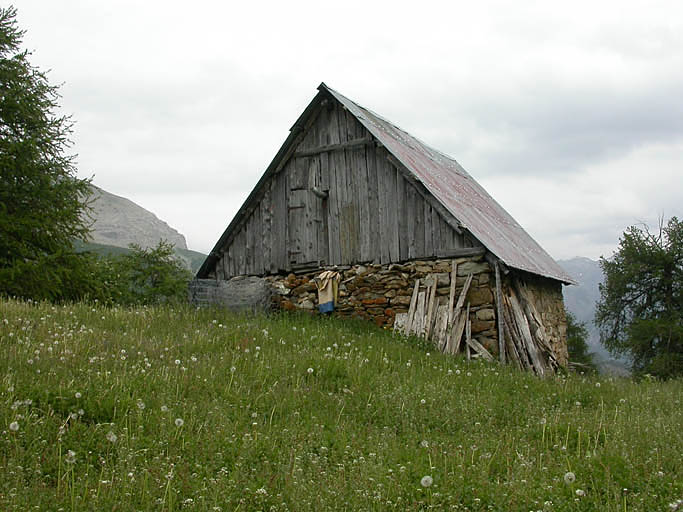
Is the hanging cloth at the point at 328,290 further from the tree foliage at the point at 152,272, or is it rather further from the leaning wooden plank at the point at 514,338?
the tree foliage at the point at 152,272

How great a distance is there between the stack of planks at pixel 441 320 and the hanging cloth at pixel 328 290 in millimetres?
1839

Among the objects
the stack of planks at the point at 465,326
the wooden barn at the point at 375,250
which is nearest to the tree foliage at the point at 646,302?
the wooden barn at the point at 375,250

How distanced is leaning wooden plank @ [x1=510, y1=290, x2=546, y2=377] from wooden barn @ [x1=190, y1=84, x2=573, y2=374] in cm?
3

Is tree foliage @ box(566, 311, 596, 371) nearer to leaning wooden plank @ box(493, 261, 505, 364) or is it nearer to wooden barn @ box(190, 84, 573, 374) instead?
wooden barn @ box(190, 84, 573, 374)

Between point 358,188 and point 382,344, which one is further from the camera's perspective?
point 358,188

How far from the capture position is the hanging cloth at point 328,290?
14914 millimetres

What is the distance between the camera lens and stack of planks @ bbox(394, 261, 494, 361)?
42.2 ft

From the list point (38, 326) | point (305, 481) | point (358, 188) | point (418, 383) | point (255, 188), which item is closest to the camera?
point (305, 481)

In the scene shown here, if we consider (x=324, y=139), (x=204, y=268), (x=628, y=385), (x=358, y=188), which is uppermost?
(x=324, y=139)

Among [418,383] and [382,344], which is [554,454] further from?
[382,344]

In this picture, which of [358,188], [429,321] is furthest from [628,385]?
[358,188]

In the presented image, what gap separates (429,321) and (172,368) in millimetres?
7010

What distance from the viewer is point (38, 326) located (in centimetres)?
935

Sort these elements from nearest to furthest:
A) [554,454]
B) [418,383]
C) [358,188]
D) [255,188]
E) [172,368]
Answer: [554,454] → [172,368] → [418,383] → [358,188] → [255,188]
